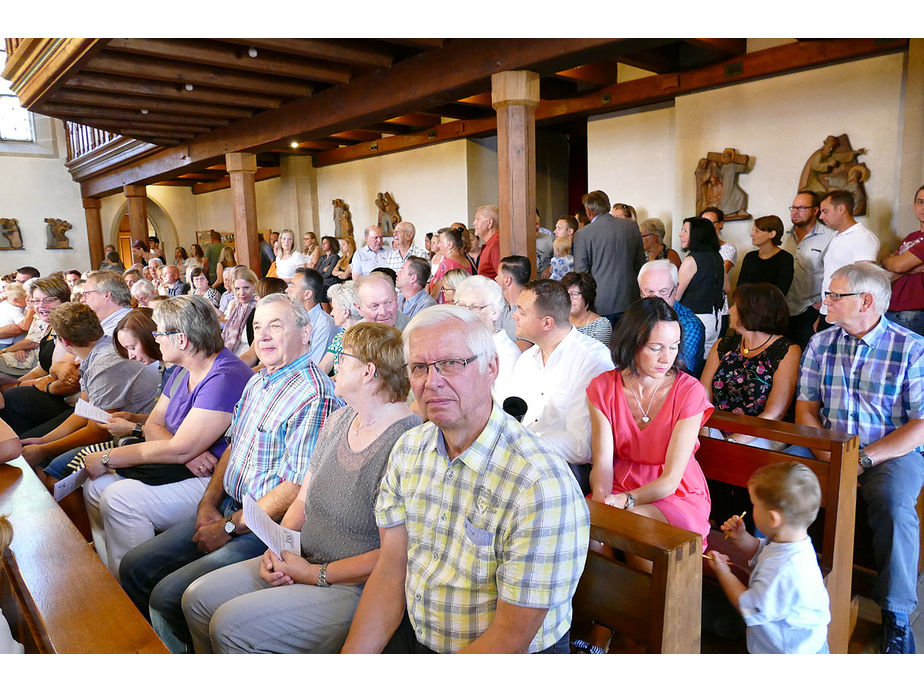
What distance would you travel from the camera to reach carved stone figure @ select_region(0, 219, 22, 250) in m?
14.7

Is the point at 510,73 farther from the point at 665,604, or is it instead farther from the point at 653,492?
the point at 665,604

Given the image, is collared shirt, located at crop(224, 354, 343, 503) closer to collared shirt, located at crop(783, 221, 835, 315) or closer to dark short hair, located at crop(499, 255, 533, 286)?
dark short hair, located at crop(499, 255, 533, 286)

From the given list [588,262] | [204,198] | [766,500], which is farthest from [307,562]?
[204,198]

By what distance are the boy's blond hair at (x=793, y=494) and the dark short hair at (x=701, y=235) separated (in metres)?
2.78

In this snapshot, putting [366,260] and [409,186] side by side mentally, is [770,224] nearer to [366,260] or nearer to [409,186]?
[366,260]

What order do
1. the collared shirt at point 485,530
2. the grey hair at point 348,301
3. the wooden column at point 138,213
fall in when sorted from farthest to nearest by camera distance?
the wooden column at point 138,213 < the grey hair at point 348,301 < the collared shirt at point 485,530

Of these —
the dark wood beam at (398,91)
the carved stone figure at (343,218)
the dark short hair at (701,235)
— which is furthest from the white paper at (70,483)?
the carved stone figure at (343,218)

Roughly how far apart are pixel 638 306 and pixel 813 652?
1.10 metres

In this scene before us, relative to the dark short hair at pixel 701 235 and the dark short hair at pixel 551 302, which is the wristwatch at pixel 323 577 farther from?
the dark short hair at pixel 701 235

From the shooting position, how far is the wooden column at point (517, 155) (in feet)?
14.7

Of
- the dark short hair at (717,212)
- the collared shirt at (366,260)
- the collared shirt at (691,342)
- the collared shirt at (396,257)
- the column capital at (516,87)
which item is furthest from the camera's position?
the collared shirt at (366,260)

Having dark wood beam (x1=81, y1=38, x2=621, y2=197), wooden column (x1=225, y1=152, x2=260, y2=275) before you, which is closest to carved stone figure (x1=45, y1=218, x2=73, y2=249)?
dark wood beam (x1=81, y1=38, x2=621, y2=197)

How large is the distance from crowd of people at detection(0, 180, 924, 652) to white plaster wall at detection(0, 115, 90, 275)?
13.4 meters

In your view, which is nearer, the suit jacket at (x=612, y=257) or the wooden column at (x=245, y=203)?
the suit jacket at (x=612, y=257)
